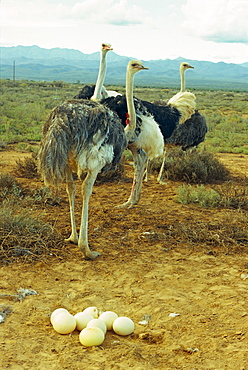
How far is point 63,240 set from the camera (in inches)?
209

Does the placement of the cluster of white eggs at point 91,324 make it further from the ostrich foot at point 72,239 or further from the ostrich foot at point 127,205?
the ostrich foot at point 127,205

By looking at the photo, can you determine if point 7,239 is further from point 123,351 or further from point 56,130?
point 123,351

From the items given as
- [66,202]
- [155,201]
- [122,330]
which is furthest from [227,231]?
[122,330]

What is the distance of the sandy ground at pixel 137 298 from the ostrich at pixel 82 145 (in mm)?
538

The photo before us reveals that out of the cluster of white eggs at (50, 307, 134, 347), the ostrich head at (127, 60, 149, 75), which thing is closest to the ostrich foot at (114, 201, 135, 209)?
the ostrich head at (127, 60, 149, 75)

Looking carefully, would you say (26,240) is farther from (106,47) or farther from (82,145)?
(106,47)

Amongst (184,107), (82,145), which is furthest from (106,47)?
(82,145)

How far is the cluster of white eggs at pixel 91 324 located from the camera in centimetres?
326

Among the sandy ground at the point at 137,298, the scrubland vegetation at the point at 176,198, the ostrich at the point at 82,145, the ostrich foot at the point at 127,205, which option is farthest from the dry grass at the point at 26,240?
the ostrich foot at the point at 127,205

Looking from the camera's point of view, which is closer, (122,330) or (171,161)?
(122,330)

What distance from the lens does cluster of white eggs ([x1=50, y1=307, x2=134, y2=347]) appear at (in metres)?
3.26

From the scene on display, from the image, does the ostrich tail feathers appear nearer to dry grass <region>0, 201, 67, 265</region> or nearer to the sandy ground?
the sandy ground

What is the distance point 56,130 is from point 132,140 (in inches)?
95.6

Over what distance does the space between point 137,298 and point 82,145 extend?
1.54 meters
